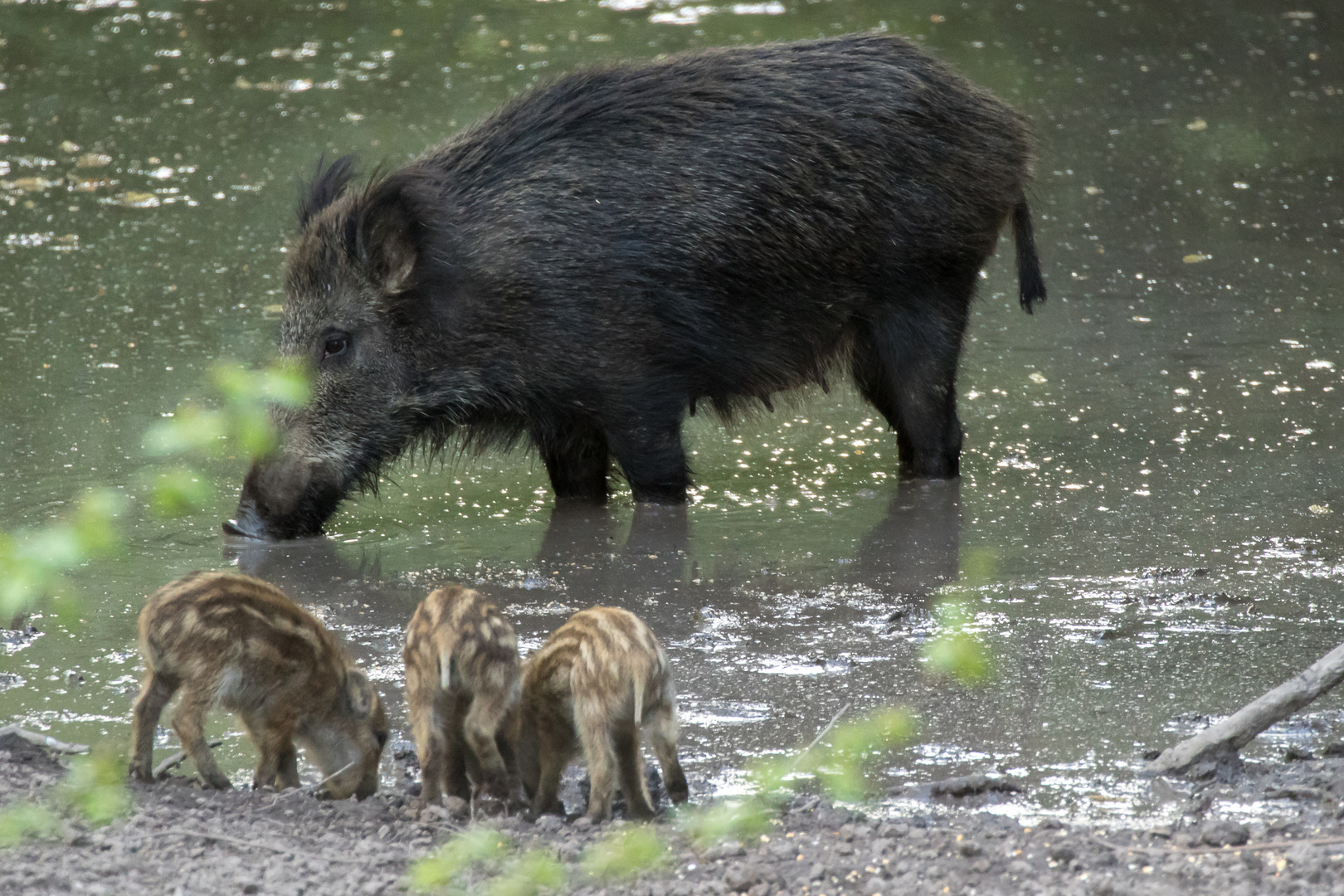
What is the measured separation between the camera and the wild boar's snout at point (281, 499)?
5.93 meters

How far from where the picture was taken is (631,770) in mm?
3635

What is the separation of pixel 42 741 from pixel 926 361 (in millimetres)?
3711

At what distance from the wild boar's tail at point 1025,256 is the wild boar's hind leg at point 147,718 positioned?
13.8 feet

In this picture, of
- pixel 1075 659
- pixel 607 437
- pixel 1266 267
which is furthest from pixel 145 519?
pixel 1266 267

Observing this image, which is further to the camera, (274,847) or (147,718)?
(147,718)

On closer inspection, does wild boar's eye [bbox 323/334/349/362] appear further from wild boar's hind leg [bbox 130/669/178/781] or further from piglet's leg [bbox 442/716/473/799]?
piglet's leg [bbox 442/716/473/799]

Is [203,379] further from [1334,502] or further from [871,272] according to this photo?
[1334,502]

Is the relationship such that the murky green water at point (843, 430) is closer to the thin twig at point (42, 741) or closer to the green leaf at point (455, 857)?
→ the thin twig at point (42, 741)

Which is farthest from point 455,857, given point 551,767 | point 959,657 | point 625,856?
point 959,657

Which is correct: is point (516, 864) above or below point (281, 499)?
above

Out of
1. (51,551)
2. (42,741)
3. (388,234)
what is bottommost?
(42,741)

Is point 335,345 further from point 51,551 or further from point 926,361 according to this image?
point 51,551

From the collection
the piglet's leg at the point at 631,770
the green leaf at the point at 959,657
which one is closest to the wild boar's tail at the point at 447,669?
the piglet's leg at the point at 631,770

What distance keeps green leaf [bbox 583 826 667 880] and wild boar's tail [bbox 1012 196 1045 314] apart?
4143 millimetres
